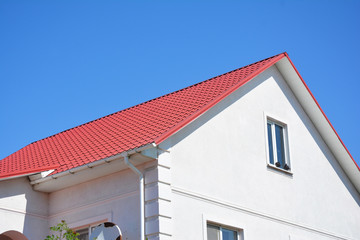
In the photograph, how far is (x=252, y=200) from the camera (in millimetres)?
13969

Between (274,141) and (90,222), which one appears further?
(274,141)

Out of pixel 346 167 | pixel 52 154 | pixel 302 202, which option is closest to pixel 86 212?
pixel 52 154

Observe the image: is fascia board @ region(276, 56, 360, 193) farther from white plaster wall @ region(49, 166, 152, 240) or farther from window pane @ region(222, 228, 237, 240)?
white plaster wall @ region(49, 166, 152, 240)

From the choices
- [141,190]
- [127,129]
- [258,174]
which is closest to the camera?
[141,190]

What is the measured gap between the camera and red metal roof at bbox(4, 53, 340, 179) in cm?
1283

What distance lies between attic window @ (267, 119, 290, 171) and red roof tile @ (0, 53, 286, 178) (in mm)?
1622

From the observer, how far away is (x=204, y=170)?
13000 mm

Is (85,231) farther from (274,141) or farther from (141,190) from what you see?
(274,141)

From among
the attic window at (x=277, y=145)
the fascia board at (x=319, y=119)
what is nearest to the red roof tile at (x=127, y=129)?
the fascia board at (x=319, y=119)

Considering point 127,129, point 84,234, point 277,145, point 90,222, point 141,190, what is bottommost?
point 84,234

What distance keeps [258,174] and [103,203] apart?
12.9 feet

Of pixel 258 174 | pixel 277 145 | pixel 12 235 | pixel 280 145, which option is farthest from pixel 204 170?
pixel 12 235

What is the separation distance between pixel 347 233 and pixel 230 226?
5.24 meters

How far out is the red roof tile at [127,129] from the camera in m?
12.8
